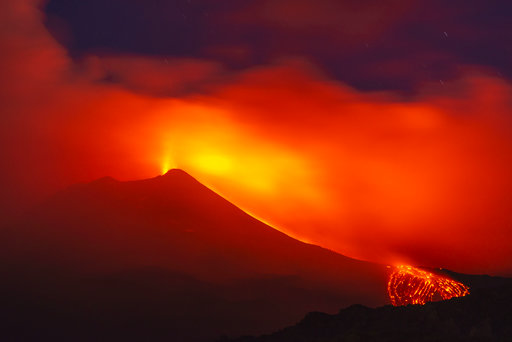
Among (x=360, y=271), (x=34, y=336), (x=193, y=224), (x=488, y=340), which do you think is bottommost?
(x=34, y=336)

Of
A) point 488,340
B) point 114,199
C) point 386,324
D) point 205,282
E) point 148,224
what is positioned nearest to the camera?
point 488,340

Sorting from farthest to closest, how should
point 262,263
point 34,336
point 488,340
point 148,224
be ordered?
point 148,224 → point 262,263 → point 34,336 → point 488,340

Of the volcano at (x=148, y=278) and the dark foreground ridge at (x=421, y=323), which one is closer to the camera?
the dark foreground ridge at (x=421, y=323)

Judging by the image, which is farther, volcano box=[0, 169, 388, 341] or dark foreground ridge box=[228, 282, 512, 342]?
volcano box=[0, 169, 388, 341]

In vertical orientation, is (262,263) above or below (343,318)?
above

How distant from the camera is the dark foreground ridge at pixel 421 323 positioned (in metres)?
36.6

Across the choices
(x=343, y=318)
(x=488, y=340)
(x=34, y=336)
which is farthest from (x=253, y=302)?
(x=488, y=340)

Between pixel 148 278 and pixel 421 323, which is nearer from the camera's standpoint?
pixel 421 323

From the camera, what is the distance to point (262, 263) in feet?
401

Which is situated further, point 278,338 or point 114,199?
point 114,199

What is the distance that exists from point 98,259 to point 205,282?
27.1 metres

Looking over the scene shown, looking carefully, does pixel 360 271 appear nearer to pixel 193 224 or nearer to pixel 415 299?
pixel 193 224

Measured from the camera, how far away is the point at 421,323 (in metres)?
39.7

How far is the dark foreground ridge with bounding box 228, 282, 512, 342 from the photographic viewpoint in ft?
120
